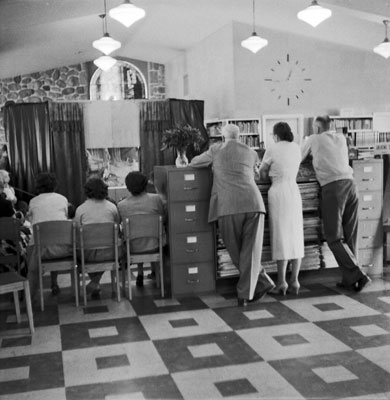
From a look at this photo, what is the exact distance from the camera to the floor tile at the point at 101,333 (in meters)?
4.15

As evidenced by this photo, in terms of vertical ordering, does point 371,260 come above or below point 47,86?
below

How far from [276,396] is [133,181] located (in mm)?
2774

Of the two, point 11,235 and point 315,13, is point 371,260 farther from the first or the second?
point 11,235

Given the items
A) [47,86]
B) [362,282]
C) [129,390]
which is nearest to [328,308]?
[362,282]

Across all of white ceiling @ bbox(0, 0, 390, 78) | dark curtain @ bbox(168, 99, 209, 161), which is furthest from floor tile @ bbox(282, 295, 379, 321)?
dark curtain @ bbox(168, 99, 209, 161)

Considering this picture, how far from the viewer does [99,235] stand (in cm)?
Answer: 504

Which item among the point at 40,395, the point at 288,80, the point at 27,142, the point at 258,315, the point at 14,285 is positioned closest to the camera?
the point at 40,395

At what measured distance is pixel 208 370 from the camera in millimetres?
3564

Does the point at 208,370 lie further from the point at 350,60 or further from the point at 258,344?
the point at 350,60

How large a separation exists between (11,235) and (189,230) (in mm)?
1619

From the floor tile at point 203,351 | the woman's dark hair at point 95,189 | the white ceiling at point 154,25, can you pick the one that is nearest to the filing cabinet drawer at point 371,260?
the floor tile at point 203,351

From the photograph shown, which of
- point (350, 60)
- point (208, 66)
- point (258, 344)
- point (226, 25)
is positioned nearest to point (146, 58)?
point (208, 66)

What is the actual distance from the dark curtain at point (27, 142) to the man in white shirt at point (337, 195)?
19.3 feet

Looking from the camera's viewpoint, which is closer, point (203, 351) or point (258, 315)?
point (203, 351)
